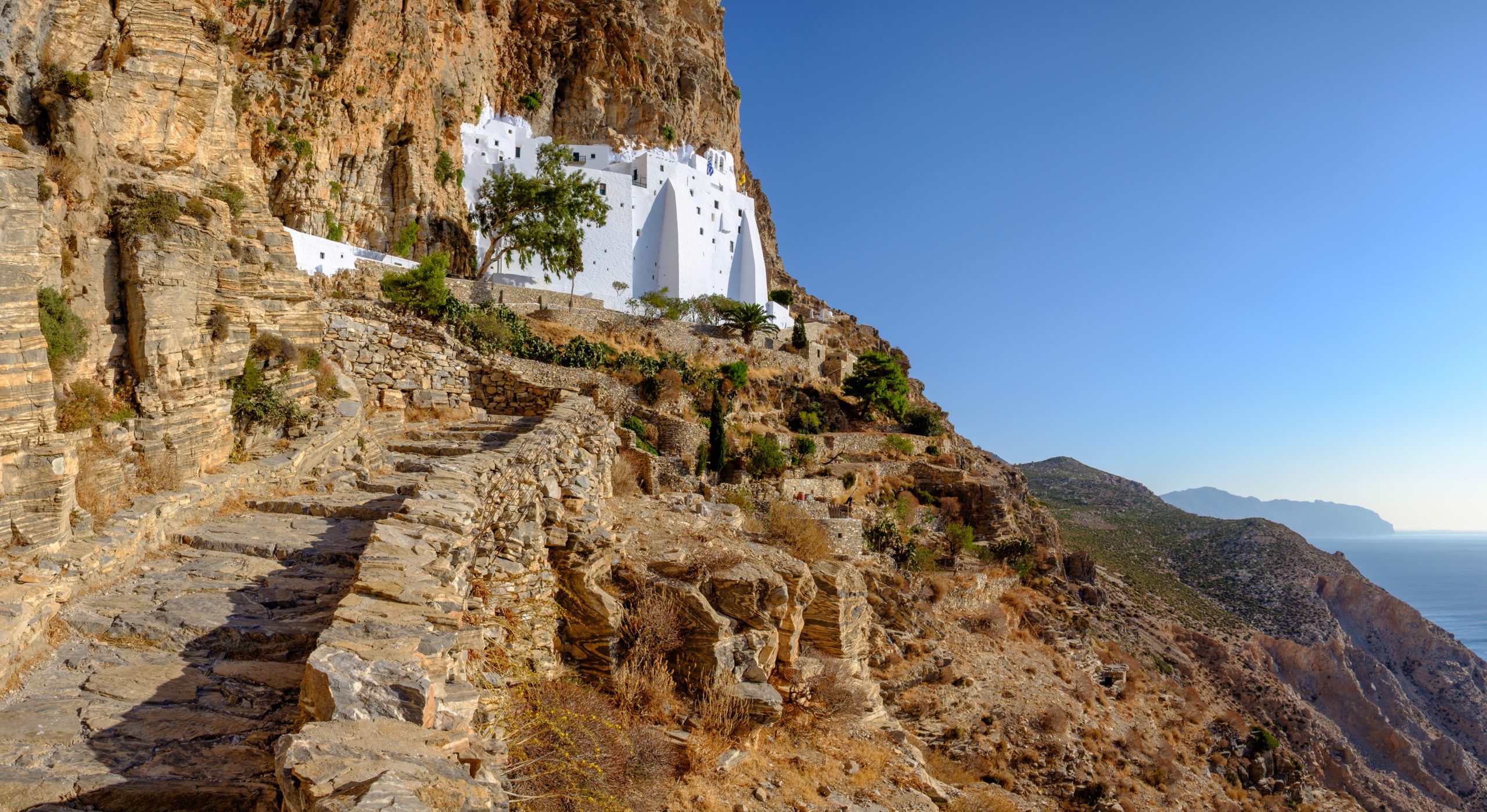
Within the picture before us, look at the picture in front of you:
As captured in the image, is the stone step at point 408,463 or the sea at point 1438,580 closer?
the stone step at point 408,463

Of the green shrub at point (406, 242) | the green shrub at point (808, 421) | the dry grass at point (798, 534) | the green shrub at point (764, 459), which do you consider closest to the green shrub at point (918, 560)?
the green shrub at point (764, 459)

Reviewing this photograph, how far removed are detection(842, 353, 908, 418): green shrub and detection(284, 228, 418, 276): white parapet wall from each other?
18063mm

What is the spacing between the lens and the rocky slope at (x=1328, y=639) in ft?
87.7

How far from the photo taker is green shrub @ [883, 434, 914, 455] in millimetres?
27391

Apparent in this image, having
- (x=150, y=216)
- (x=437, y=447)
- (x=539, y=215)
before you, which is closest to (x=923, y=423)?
(x=539, y=215)

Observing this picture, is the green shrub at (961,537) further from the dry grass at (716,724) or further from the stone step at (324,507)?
the stone step at (324,507)

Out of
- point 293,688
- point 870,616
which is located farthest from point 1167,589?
point 293,688

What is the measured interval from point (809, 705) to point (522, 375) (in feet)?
26.9

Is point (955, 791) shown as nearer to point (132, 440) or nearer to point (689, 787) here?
point (689, 787)

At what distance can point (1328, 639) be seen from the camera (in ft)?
96.9

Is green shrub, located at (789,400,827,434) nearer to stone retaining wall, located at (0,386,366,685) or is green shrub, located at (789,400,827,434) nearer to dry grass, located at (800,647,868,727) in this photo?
dry grass, located at (800,647,868,727)

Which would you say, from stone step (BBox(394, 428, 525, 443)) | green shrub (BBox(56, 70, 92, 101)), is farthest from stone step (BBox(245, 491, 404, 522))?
green shrub (BBox(56, 70, 92, 101))

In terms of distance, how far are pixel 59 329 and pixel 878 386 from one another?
96.0 feet

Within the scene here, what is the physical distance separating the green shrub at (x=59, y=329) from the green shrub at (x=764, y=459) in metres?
18.3
